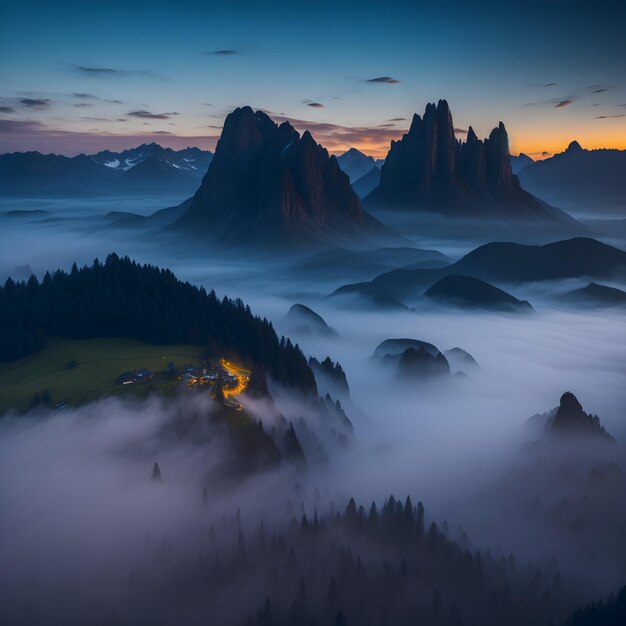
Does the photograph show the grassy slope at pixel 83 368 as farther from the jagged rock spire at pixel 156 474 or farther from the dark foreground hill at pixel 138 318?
the jagged rock spire at pixel 156 474

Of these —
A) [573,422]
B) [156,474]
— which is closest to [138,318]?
[156,474]

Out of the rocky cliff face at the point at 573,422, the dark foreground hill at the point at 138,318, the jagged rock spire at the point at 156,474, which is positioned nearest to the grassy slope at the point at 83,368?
the dark foreground hill at the point at 138,318

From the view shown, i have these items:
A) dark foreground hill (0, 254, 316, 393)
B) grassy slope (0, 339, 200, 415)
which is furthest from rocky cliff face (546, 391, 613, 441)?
grassy slope (0, 339, 200, 415)

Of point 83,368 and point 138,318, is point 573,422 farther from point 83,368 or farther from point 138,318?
point 83,368

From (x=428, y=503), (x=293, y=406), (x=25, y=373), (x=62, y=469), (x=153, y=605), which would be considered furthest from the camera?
(x=293, y=406)

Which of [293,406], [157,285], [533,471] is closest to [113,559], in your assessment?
[293,406]

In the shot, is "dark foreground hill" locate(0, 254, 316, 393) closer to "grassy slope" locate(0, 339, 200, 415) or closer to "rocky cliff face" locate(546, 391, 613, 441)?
"grassy slope" locate(0, 339, 200, 415)

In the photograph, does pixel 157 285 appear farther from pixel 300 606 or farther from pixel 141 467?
pixel 300 606
